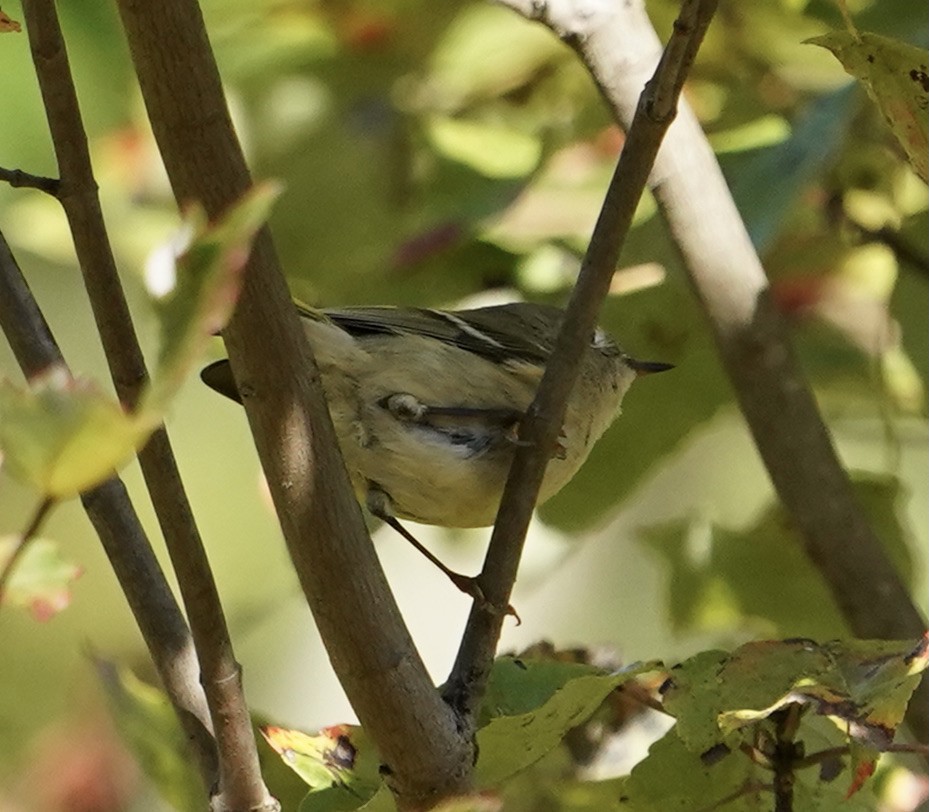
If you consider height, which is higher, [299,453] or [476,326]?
[476,326]

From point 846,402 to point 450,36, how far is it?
448mm

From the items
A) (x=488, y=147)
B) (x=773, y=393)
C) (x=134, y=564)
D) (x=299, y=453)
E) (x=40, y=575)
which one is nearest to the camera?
(x=40, y=575)

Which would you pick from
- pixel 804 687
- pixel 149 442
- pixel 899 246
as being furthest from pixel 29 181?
pixel 899 246

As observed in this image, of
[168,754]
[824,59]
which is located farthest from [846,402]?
[168,754]

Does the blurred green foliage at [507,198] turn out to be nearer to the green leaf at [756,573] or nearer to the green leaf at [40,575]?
the green leaf at [756,573]

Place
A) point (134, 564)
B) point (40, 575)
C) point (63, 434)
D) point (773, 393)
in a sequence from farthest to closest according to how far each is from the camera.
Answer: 1. point (773, 393)
2. point (134, 564)
3. point (40, 575)
4. point (63, 434)

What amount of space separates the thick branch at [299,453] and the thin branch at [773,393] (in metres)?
0.42

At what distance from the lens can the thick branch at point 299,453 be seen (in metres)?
0.49

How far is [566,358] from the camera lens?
0.67 meters

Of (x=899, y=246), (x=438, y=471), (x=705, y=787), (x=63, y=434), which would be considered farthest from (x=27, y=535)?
(x=899, y=246)

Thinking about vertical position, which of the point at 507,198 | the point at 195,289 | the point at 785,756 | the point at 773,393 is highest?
the point at 507,198

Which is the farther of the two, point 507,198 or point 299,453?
point 507,198

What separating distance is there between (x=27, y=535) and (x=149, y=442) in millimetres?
236

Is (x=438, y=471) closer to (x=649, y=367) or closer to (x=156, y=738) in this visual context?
(x=649, y=367)
